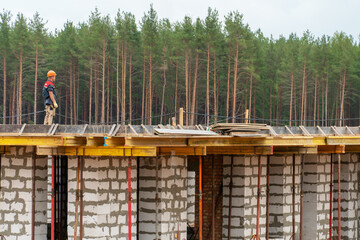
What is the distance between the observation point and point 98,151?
10953mm

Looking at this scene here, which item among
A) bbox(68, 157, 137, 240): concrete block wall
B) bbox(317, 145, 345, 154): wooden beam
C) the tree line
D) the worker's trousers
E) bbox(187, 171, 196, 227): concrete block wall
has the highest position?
the tree line

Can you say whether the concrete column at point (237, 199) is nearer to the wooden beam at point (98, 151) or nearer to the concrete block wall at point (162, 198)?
the concrete block wall at point (162, 198)

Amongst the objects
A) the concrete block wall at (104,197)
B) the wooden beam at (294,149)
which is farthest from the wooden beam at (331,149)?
the concrete block wall at (104,197)

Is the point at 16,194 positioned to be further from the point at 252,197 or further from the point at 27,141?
the point at 252,197

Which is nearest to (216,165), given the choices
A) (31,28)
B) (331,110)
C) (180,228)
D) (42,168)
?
(180,228)

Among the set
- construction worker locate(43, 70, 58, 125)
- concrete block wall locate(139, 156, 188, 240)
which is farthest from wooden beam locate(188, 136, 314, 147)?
construction worker locate(43, 70, 58, 125)

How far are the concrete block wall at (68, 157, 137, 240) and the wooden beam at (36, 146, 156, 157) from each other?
0.23 m

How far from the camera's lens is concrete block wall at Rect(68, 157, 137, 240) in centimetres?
1108

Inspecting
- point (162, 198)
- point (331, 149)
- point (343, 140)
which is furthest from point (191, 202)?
point (162, 198)

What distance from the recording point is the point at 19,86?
4756 cm

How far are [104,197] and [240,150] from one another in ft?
9.77

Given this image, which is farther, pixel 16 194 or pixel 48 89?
pixel 48 89

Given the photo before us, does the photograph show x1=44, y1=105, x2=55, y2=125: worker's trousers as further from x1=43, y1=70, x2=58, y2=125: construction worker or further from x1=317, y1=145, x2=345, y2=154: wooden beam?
x1=317, y1=145, x2=345, y2=154: wooden beam

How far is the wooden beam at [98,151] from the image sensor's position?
10.8 meters
